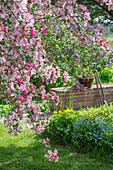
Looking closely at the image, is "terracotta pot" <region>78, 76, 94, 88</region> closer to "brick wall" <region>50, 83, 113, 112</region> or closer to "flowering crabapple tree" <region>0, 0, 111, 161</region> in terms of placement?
"brick wall" <region>50, 83, 113, 112</region>

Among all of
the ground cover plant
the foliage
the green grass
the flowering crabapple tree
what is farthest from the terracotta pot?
the flowering crabapple tree

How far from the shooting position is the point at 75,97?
6.07 metres

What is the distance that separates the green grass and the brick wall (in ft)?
6.52

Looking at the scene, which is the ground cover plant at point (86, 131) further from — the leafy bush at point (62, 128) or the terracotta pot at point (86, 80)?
the terracotta pot at point (86, 80)

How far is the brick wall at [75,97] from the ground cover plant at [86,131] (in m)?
1.59

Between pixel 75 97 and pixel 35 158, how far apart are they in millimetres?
2970

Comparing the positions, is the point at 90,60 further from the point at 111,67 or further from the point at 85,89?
the point at 85,89

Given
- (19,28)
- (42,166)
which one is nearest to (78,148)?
(42,166)

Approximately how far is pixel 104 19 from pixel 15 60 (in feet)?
13.8

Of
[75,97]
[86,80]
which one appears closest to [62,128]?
[75,97]

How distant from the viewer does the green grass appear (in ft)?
9.95

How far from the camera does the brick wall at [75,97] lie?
5.85 m

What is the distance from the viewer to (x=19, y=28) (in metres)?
2.20

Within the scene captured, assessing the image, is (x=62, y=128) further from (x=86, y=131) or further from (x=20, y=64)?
(x=20, y=64)
